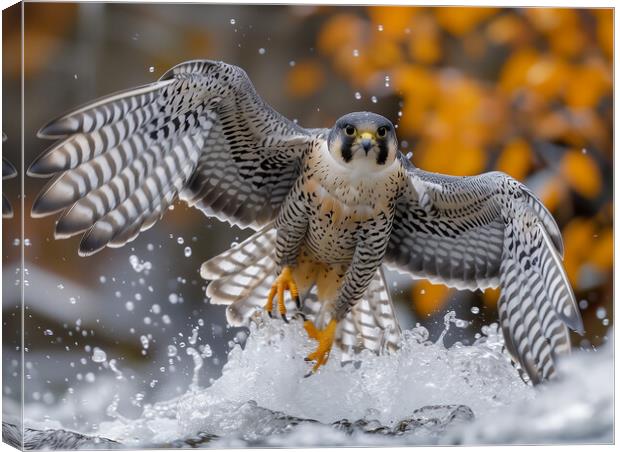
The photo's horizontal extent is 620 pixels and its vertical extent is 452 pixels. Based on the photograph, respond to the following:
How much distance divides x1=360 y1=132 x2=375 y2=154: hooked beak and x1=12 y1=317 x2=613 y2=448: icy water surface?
0.77 metres

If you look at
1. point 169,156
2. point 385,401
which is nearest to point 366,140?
point 169,156

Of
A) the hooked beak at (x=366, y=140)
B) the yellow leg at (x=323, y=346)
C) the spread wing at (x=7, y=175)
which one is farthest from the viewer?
the yellow leg at (x=323, y=346)

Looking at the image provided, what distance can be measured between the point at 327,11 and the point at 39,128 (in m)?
1.02

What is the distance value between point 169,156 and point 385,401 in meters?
1.13

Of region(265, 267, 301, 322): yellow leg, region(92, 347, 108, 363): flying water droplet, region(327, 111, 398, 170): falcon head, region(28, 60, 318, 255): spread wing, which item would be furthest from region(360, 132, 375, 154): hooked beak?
region(92, 347, 108, 363): flying water droplet

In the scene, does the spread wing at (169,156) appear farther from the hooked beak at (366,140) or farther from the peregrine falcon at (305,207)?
the hooked beak at (366,140)

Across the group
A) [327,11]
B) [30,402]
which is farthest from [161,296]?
[327,11]

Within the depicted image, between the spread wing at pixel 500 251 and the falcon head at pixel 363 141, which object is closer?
the falcon head at pixel 363 141

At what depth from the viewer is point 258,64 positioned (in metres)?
3.65

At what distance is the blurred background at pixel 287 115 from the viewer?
352cm

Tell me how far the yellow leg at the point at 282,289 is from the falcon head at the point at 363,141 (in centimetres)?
53

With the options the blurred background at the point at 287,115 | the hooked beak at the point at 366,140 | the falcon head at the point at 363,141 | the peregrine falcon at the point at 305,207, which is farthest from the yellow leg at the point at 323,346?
the hooked beak at the point at 366,140

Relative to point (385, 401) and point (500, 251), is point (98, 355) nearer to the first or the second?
point (385, 401)

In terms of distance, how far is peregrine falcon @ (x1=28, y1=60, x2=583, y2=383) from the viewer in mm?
3502
